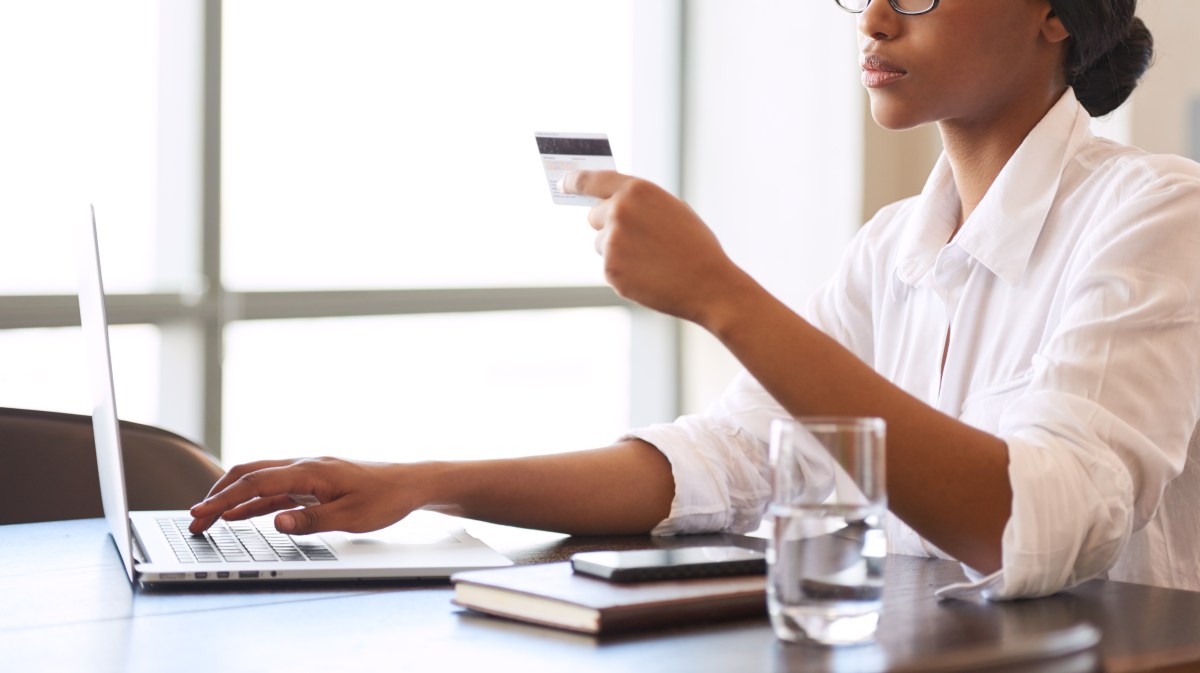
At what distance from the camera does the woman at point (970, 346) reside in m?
1.03

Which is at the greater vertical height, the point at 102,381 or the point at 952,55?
the point at 952,55

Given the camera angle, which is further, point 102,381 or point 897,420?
point 102,381

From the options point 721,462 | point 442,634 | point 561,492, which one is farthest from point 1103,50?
point 442,634

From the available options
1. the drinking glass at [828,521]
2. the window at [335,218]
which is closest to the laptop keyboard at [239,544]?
Answer: the drinking glass at [828,521]

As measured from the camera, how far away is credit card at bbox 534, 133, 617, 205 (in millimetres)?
1062

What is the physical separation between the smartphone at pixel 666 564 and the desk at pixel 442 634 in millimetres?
69

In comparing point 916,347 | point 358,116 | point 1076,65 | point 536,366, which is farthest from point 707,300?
point 536,366

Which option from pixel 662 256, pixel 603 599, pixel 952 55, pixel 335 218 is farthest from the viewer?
pixel 335 218

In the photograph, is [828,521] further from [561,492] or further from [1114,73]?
[1114,73]

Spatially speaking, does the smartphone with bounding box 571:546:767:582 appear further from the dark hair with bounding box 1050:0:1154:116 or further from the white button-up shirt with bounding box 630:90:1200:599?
the dark hair with bounding box 1050:0:1154:116

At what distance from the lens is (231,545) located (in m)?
1.19

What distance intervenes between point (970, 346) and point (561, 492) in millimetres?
469

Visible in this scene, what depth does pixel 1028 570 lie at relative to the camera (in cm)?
99

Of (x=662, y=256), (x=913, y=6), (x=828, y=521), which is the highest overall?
(x=913, y=6)
